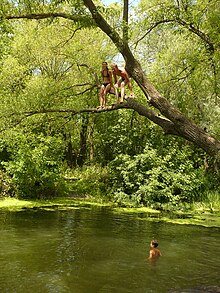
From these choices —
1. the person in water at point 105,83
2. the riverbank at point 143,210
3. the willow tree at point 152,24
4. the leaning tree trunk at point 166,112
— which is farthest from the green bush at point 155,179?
the leaning tree trunk at point 166,112

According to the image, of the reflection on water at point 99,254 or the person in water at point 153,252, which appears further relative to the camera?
the person in water at point 153,252

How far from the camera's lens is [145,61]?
86.8ft

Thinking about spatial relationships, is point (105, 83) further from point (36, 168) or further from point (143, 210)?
point (143, 210)

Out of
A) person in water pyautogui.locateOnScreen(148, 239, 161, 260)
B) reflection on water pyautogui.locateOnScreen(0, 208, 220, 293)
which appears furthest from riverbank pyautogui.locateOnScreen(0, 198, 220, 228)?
person in water pyautogui.locateOnScreen(148, 239, 161, 260)

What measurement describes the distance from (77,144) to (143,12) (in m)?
19.0

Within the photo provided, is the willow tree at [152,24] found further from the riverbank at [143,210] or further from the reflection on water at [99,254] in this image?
the riverbank at [143,210]

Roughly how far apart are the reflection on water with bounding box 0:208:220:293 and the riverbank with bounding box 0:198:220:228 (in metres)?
1.06

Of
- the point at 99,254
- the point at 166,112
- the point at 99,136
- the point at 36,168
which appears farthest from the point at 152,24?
the point at 99,136

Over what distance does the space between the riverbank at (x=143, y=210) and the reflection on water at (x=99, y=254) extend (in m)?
1.06

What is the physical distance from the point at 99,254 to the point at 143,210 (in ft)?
25.3

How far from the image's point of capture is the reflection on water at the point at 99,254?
27.9ft

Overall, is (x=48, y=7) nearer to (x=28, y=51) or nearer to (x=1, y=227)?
(x=1, y=227)

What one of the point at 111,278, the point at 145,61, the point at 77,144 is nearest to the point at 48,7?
the point at 111,278

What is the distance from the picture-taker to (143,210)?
1822 centimetres
